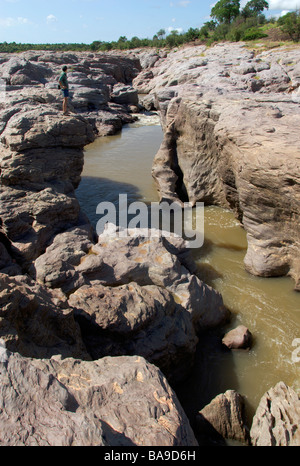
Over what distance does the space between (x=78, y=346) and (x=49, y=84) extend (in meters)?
23.0

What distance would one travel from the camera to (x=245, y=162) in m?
7.73

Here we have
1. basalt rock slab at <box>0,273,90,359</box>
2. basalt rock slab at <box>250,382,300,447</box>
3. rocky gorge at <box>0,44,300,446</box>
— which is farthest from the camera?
basalt rock slab at <box>250,382,300,447</box>

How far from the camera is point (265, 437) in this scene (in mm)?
4539

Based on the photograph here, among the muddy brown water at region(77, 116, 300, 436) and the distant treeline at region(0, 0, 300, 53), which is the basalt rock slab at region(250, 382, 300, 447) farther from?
the distant treeline at region(0, 0, 300, 53)

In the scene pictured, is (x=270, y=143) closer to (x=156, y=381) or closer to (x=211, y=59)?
(x=156, y=381)

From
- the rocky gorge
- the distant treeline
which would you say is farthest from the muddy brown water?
the distant treeline

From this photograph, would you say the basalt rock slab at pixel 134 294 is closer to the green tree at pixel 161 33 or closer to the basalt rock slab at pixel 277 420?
the basalt rock slab at pixel 277 420

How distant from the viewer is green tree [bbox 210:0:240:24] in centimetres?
5884

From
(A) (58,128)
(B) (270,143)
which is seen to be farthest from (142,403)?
(A) (58,128)

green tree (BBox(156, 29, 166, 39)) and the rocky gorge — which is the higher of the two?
green tree (BBox(156, 29, 166, 39))

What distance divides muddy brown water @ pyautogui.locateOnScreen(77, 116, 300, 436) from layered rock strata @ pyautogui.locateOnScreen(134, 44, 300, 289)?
1.59 feet

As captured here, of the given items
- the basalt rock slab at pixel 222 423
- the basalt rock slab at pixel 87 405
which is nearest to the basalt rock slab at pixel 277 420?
the basalt rock slab at pixel 222 423

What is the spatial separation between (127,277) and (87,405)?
374 cm

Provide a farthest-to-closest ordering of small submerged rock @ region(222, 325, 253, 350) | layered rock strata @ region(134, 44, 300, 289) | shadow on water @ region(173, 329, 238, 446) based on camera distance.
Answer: layered rock strata @ region(134, 44, 300, 289) → small submerged rock @ region(222, 325, 253, 350) → shadow on water @ region(173, 329, 238, 446)
